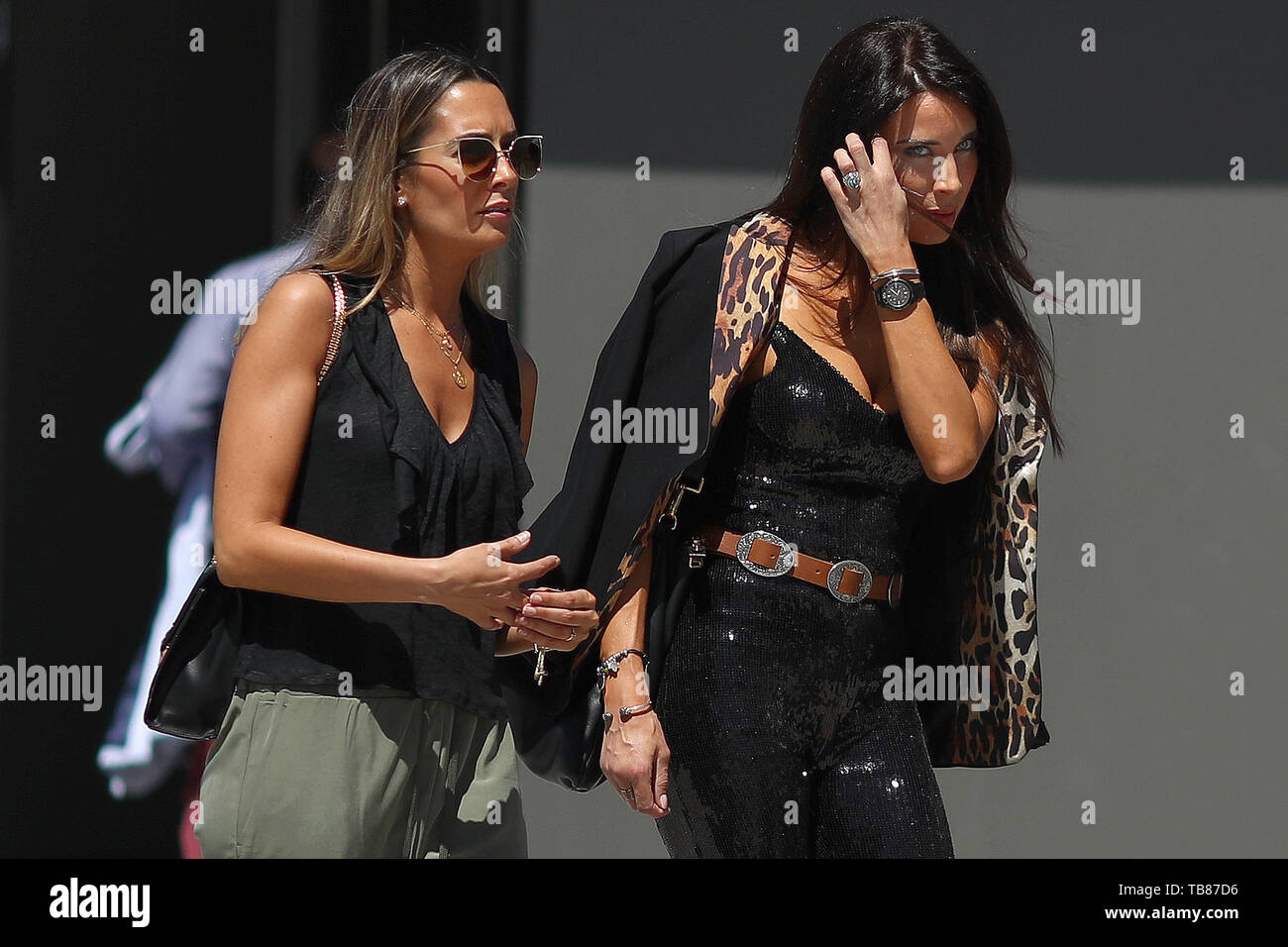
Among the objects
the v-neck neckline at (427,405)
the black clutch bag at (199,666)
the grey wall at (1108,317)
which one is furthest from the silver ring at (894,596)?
the grey wall at (1108,317)

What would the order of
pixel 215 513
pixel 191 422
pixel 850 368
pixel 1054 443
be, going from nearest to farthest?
pixel 215 513 → pixel 850 368 → pixel 1054 443 → pixel 191 422

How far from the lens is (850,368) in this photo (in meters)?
2.64

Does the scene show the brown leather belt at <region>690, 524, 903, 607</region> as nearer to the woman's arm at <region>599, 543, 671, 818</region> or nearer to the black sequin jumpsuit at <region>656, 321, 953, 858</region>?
the black sequin jumpsuit at <region>656, 321, 953, 858</region>

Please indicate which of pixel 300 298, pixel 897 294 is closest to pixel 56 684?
pixel 300 298

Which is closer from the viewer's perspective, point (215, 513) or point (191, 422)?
point (215, 513)

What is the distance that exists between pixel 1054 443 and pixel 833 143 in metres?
0.70

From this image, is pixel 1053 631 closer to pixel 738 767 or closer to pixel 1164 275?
pixel 1164 275

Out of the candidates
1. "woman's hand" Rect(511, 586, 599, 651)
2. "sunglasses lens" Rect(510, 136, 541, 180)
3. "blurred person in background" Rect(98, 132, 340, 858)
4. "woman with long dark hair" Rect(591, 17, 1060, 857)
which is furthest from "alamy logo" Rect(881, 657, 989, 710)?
"blurred person in background" Rect(98, 132, 340, 858)

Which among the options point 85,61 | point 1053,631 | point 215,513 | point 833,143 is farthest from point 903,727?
point 85,61

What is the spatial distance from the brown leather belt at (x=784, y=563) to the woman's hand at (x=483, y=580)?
317 millimetres

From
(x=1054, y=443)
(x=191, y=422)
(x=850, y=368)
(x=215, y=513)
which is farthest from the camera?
(x=191, y=422)

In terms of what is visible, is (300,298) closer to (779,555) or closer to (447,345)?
(447,345)

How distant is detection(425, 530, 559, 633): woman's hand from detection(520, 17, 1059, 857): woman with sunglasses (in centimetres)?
20
